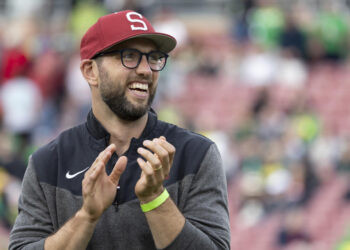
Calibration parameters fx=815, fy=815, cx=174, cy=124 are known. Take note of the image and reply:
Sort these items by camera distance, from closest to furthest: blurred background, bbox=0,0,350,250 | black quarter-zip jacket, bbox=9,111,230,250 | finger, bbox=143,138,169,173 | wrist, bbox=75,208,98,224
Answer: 1. finger, bbox=143,138,169,173
2. wrist, bbox=75,208,98,224
3. black quarter-zip jacket, bbox=9,111,230,250
4. blurred background, bbox=0,0,350,250

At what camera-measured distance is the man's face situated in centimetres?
289

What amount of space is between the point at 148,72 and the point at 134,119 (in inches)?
7.6

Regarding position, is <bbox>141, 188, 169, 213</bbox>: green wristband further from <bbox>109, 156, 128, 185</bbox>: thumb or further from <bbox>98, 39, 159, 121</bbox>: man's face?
<bbox>98, 39, 159, 121</bbox>: man's face

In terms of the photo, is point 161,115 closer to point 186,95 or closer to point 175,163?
point 186,95

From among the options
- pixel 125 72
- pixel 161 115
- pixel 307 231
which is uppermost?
pixel 125 72

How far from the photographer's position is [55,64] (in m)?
10.6

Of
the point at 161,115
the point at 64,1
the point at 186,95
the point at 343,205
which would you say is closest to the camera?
the point at 343,205

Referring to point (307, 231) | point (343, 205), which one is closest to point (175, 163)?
point (307, 231)

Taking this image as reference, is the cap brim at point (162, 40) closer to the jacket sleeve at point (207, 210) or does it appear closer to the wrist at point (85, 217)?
the jacket sleeve at point (207, 210)

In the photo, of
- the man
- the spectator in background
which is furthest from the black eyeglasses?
the spectator in background

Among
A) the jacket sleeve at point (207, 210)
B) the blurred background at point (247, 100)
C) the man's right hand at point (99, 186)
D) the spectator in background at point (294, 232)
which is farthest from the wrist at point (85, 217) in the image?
the spectator in background at point (294, 232)

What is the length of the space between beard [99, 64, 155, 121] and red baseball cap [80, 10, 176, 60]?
10cm

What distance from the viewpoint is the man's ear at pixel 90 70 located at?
302 cm

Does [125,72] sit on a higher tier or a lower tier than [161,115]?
higher
